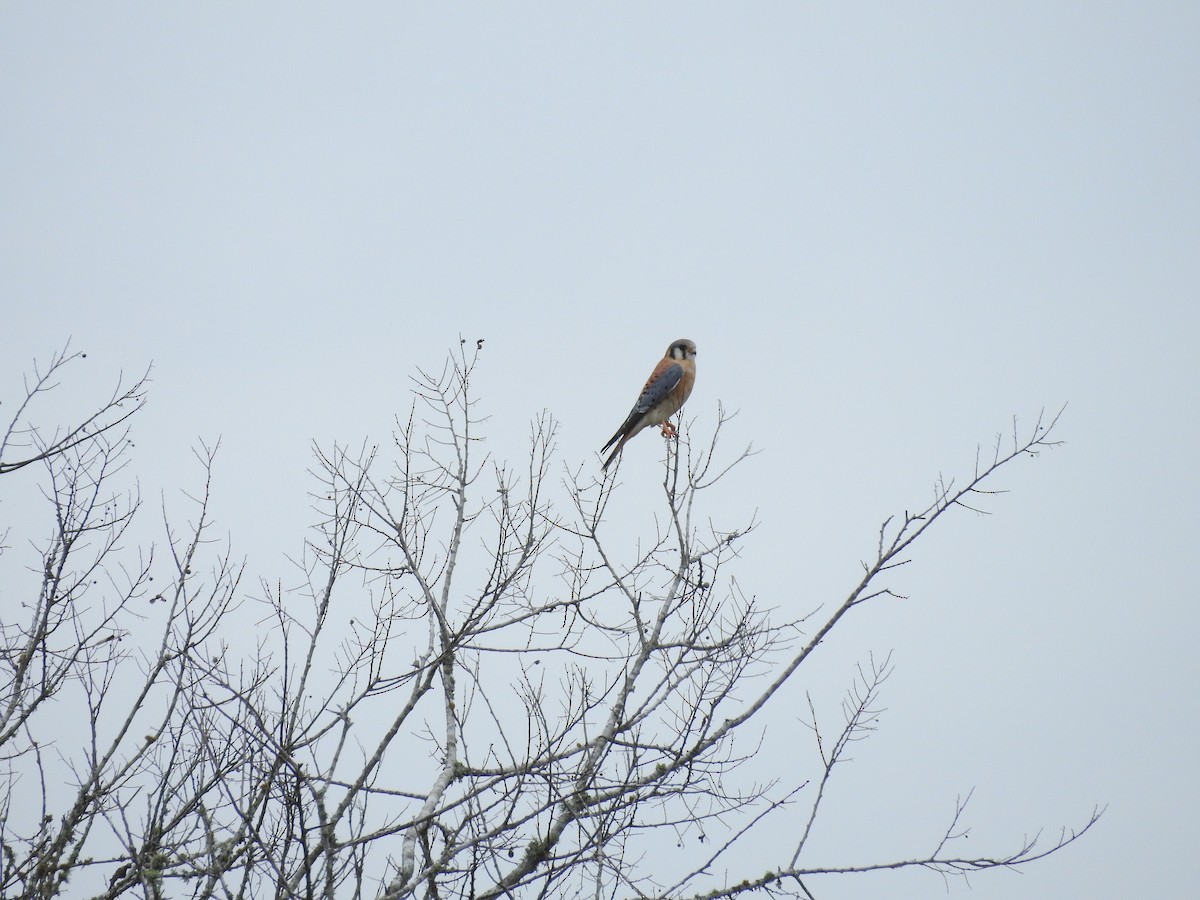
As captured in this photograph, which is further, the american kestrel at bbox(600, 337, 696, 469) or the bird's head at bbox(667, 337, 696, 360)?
the bird's head at bbox(667, 337, 696, 360)

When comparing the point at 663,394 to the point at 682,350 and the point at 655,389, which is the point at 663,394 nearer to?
the point at 655,389

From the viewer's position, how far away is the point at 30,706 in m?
4.72

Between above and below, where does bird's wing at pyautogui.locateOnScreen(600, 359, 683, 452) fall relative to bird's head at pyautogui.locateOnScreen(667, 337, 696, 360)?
below

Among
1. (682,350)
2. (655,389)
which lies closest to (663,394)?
(655,389)

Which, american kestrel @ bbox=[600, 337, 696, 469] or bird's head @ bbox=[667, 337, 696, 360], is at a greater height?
bird's head @ bbox=[667, 337, 696, 360]

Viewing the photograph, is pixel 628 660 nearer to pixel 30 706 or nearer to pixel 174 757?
pixel 174 757

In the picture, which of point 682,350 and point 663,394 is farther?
point 682,350

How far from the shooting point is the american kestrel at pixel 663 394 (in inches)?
420

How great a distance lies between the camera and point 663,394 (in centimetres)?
1098

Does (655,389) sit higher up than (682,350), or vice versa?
(682,350)

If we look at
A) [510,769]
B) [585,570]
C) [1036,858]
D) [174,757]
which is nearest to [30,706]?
[174,757]

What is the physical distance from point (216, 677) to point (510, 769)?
1.56 metres

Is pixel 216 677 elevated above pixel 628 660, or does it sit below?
below

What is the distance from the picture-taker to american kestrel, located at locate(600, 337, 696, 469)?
35.0 feet
